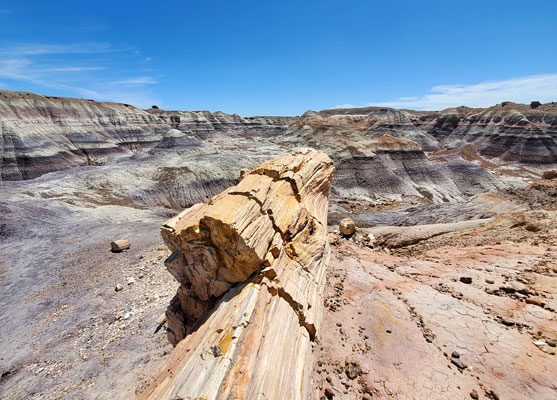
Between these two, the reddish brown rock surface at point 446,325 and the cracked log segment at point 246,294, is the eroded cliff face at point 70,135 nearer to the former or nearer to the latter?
the cracked log segment at point 246,294

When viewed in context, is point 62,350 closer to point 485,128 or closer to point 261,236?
point 261,236

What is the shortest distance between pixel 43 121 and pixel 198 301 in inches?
3099

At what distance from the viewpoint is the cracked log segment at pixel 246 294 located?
16.9 ft

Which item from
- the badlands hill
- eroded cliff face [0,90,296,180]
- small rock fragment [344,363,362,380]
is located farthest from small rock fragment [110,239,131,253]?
eroded cliff face [0,90,296,180]

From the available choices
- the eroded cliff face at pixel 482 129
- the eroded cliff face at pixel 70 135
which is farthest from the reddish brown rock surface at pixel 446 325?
the eroded cliff face at pixel 70 135

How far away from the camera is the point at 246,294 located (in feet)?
21.6

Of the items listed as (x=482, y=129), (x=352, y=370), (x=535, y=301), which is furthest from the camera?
(x=482, y=129)

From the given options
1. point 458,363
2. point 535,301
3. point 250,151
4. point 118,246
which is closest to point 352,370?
point 458,363

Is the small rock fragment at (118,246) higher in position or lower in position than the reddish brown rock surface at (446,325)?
lower

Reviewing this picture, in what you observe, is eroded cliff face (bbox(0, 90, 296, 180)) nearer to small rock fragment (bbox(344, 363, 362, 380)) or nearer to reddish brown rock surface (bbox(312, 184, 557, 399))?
reddish brown rock surface (bbox(312, 184, 557, 399))

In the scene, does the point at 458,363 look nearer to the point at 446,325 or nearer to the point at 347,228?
the point at 446,325

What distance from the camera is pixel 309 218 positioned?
10.6m

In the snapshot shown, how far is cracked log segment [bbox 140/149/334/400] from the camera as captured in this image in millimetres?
5156

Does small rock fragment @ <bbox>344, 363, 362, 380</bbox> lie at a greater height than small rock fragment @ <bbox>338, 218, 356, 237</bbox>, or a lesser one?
greater
